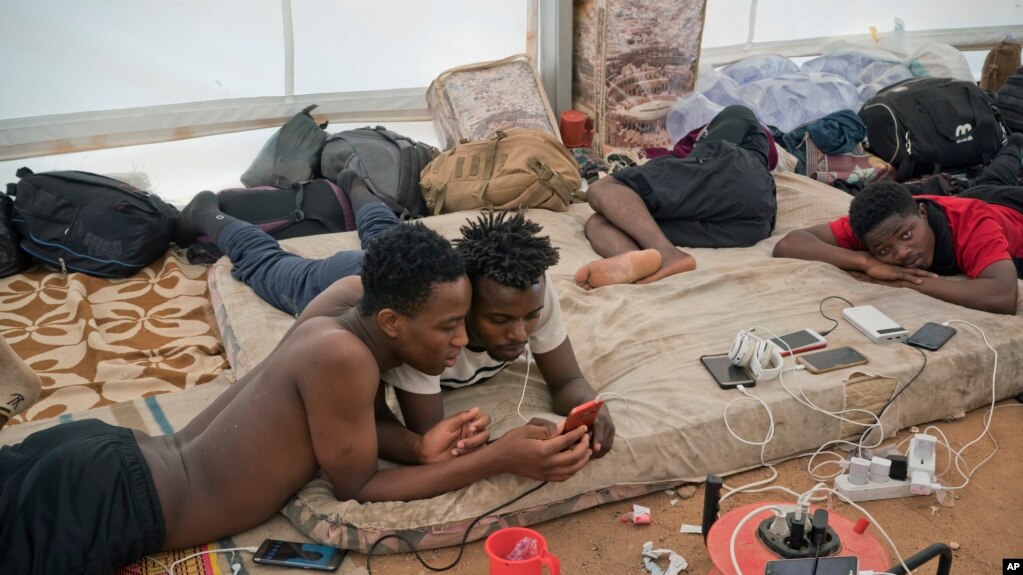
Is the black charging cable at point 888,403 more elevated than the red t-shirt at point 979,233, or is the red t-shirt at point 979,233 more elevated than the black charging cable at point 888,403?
the red t-shirt at point 979,233

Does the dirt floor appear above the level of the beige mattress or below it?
below

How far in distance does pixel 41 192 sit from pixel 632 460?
332 centimetres

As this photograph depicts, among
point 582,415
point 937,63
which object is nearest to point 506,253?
point 582,415

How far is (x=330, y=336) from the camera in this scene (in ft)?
6.62

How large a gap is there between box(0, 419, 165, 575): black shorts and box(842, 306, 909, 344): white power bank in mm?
2402

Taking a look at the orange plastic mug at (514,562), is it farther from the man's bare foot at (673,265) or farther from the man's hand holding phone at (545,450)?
the man's bare foot at (673,265)

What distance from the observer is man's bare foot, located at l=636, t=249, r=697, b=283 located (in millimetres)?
3559

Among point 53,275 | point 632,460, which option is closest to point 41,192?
point 53,275

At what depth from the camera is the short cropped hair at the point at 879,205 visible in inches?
130

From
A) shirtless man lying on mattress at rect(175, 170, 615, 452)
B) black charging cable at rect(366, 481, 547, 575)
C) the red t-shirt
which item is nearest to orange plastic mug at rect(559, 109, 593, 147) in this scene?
the red t-shirt

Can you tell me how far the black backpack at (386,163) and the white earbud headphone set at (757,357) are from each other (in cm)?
217

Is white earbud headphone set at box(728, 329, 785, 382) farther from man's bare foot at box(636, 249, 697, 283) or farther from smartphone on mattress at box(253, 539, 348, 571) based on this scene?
smartphone on mattress at box(253, 539, 348, 571)

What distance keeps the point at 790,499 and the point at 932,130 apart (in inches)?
137

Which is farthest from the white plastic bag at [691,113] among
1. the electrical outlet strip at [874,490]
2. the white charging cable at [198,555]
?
the white charging cable at [198,555]
